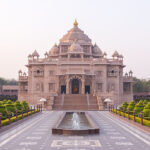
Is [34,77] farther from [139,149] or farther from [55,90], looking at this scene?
[139,149]

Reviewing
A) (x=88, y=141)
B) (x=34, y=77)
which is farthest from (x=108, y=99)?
(x=88, y=141)

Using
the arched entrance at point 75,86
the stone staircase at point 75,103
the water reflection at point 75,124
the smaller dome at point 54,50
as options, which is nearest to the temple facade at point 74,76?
the arched entrance at point 75,86

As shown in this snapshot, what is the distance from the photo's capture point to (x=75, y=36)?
6988 cm

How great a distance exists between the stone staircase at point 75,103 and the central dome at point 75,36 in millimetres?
20934

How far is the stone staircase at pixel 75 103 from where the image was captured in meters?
46.1

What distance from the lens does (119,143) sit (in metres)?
14.5

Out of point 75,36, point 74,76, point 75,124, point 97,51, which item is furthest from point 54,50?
point 75,124

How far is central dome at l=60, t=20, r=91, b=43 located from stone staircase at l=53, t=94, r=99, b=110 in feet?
68.7

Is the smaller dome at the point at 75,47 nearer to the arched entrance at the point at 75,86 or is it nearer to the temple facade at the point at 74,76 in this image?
the temple facade at the point at 74,76

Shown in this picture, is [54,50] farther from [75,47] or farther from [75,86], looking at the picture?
[75,86]

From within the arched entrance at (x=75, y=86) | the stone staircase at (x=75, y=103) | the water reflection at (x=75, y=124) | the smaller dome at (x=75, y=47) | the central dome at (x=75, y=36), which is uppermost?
the central dome at (x=75, y=36)

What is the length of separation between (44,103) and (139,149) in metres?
37.6

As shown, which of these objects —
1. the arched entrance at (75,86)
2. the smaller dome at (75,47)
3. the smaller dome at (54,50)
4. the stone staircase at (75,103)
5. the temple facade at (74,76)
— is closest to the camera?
the stone staircase at (75,103)

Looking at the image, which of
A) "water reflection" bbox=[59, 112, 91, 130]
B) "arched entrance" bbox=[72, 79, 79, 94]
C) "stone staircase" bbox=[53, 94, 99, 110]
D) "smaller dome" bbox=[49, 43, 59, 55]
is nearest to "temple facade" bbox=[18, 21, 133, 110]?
"arched entrance" bbox=[72, 79, 79, 94]
